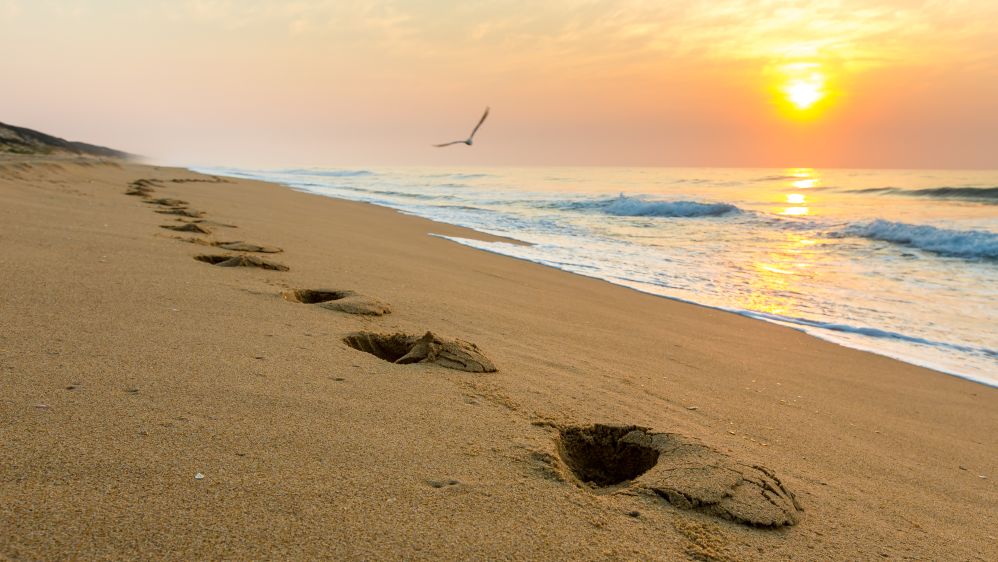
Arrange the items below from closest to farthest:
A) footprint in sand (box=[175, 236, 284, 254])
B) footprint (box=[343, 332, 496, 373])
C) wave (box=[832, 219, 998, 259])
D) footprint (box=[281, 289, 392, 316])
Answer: footprint (box=[343, 332, 496, 373])
footprint (box=[281, 289, 392, 316])
footprint in sand (box=[175, 236, 284, 254])
wave (box=[832, 219, 998, 259])

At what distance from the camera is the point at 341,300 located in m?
3.35

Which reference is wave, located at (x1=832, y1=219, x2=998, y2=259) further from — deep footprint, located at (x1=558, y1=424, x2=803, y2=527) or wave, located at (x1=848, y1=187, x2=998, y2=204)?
deep footprint, located at (x1=558, y1=424, x2=803, y2=527)

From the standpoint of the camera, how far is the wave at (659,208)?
19.1m

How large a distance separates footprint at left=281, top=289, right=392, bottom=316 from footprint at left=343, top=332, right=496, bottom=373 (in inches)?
16.8

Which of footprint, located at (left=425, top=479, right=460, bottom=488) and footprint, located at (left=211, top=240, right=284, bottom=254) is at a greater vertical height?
footprint, located at (left=211, top=240, right=284, bottom=254)

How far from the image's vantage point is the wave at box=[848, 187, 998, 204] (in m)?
21.7

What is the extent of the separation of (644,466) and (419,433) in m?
0.71

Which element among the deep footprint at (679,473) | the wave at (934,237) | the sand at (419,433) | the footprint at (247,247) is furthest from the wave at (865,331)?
the wave at (934,237)

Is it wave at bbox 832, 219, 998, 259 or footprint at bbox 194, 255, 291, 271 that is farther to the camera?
wave at bbox 832, 219, 998, 259

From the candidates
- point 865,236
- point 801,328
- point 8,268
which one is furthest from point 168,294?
point 865,236

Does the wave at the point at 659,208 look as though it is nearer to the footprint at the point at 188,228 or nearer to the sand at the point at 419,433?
the footprint at the point at 188,228

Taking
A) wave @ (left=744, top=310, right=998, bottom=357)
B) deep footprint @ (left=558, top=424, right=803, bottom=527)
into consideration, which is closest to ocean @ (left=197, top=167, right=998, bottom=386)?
wave @ (left=744, top=310, right=998, bottom=357)

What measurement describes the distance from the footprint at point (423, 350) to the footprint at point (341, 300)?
1.40ft

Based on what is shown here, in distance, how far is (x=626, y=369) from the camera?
3.04 m
